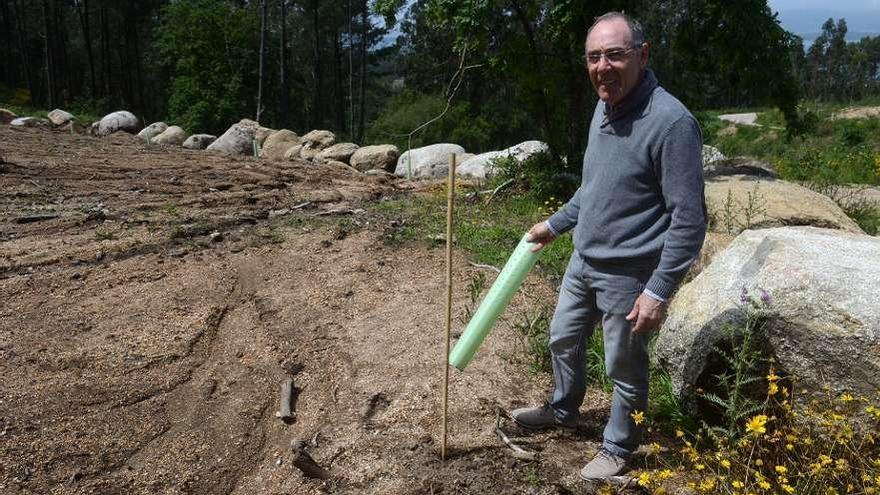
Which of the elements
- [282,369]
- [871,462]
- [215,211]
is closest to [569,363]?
[871,462]

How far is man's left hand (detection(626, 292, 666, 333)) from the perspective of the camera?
2.42m

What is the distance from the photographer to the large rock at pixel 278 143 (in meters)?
16.7

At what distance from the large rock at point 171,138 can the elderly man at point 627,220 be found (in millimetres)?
16312

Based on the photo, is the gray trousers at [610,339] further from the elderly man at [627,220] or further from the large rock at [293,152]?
the large rock at [293,152]

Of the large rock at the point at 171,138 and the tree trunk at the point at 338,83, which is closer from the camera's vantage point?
the large rock at the point at 171,138

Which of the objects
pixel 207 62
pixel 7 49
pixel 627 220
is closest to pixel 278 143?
pixel 207 62

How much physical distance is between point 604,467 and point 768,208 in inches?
143

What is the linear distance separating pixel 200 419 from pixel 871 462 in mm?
3097

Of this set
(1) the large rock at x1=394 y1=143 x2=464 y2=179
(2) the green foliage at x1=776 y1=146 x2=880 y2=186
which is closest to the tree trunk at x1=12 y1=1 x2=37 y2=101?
(1) the large rock at x1=394 y1=143 x2=464 y2=179

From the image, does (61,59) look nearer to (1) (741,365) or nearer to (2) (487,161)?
(2) (487,161)

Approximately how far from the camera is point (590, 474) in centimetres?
286

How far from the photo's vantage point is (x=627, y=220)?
2549 millimetres

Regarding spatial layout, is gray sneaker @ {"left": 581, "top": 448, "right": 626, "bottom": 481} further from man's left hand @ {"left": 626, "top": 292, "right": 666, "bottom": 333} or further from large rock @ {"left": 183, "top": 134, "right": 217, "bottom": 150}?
large rock @ {"left": 183, "top": 134, "right": 217, "bottom": 150}

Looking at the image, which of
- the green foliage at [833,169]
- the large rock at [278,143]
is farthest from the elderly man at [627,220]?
the large rock at [278,143]
